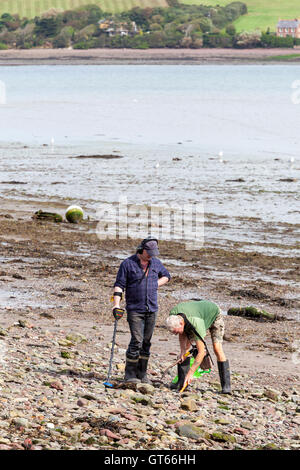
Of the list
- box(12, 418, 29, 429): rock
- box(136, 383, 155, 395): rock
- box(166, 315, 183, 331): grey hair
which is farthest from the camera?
box(136, 383, 155, 395): rock

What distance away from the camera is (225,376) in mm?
11891

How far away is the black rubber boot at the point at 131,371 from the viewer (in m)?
11.7

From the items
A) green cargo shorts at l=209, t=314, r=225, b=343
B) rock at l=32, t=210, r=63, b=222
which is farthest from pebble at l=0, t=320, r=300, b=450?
rock at l=32, t=210, r=63, b=222

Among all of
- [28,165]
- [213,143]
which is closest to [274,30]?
[213,143]

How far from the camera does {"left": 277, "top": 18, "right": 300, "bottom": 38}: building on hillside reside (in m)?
181

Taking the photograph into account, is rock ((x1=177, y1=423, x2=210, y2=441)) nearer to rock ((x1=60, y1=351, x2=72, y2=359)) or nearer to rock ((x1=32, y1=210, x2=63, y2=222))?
rock ((x1=60, y1=351, x2=72, y2=359))

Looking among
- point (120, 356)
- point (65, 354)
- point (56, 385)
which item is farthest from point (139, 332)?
point (120, 356)

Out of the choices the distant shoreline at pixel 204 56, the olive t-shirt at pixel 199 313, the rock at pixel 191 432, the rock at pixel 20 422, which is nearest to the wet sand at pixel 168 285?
the olive t-shirt at pixel 199 313

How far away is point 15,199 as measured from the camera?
1247 inches

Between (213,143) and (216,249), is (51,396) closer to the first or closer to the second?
(216,249)

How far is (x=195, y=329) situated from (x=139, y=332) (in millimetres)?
874

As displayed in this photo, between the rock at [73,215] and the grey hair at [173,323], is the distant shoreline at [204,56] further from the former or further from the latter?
the grey hair at [173,323]

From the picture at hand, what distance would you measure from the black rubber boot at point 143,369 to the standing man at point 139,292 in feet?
0.30

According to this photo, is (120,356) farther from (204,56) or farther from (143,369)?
(204,56)
